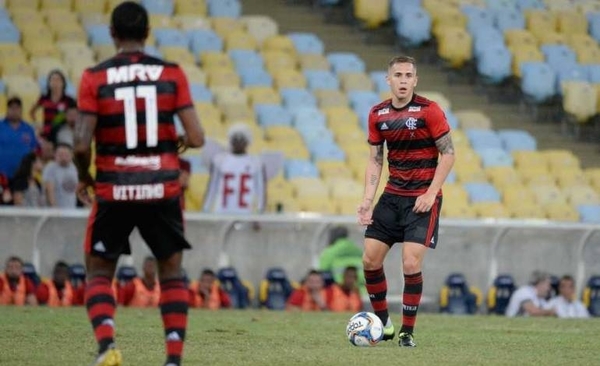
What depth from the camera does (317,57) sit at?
23.9m

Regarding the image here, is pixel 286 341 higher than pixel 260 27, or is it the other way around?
pixel 260 27

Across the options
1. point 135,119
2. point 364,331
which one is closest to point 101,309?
point 135,119

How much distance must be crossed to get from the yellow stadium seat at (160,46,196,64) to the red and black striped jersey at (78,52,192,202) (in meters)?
13.8

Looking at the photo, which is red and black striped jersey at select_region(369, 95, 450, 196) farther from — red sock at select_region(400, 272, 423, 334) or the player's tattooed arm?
red sock at select_region(400, 272, 423, 334)

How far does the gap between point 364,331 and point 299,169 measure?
31.2 ft

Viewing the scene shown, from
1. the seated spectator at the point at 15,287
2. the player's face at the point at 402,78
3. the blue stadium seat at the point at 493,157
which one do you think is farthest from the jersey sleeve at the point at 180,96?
the blue stadium seat at the point at 493,157

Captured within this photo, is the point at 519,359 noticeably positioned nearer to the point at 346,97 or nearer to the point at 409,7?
the point at 346,97

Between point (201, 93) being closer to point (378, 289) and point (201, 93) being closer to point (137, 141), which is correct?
point (378, 289)

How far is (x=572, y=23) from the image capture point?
26484mm

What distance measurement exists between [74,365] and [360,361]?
188cm

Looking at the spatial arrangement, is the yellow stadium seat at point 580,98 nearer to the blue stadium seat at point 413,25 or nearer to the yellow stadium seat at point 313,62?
the blue stadium seat at point 413,25

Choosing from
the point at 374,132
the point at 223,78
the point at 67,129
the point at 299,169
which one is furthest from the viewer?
the point at 223,78

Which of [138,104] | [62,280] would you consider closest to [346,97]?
[62,280]

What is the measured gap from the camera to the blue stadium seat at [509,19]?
2586 centimetres
